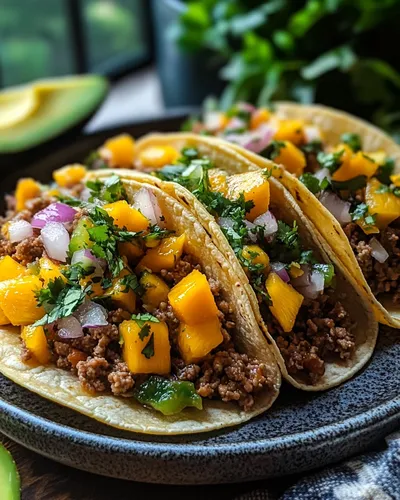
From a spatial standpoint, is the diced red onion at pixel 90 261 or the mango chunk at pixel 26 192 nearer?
the diced red onion at pixel 90 261

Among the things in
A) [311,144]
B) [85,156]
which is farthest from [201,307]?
[85,156]

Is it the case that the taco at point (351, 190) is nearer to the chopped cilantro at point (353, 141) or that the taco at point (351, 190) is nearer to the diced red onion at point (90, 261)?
the chopped cilantro at point (353, 141)

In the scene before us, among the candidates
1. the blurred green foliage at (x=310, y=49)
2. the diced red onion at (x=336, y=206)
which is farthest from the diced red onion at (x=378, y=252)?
the blurred green foliage at (x=310, y=49)

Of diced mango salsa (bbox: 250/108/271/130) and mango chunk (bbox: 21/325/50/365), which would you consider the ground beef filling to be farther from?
diced mango salsa (bbox: 250/108/271/130)

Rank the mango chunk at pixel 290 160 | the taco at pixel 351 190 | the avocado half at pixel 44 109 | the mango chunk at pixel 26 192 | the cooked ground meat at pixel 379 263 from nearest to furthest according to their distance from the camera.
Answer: the taco at pixel 351 190 → the cooked ground meat at pixel 379 263 → the mango chunk at pixel 290 160 → the mango chunk at pixel 26 192 → the avocado half at pixel 44 109

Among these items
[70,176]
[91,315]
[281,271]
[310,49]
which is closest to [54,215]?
[91,315]

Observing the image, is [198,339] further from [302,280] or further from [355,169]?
[355,169]
